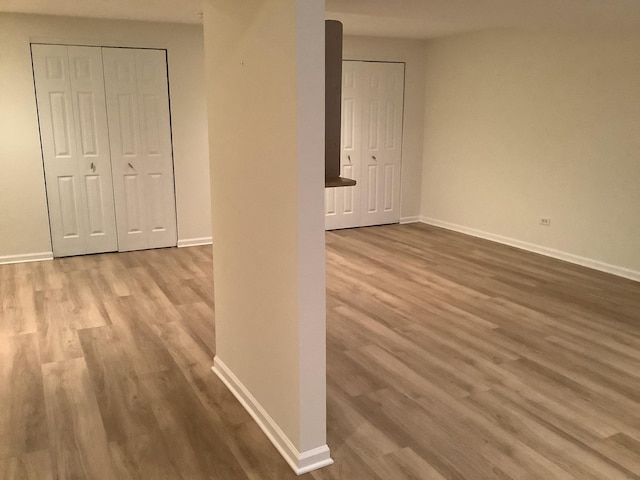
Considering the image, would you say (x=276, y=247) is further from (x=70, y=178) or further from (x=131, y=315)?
(x=70, y=178)

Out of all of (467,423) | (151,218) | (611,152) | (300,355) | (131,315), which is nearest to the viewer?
(300,355)

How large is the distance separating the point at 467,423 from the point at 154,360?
1881 millimetres

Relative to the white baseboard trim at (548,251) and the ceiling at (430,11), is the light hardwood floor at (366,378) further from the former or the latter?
the ceiling at (430,11)

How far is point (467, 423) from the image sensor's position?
2.62 meters

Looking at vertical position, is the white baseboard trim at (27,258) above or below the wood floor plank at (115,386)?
above

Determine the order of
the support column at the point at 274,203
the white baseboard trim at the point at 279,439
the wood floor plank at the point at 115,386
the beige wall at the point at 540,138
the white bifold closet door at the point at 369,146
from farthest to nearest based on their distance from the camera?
the white bifold closet door at the point at 369,146 → the beige wall at the point at 540,138 → the wood floor plank at the point at 115,386 → the white baseboard trim at the point at 279,439 → the support column at the point at 274,203

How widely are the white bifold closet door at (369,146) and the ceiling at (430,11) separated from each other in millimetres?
1180

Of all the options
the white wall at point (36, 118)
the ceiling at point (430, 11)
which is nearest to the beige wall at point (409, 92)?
the ceiling at point (430, 11)

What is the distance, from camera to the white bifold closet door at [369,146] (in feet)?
22.2

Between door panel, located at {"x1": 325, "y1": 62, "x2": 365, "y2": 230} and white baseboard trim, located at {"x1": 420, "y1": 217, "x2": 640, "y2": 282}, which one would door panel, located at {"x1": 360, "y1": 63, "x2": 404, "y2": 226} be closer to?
door panel, located at {"x1": 325, "y1": 62, "x2": 365, "y2": 230}

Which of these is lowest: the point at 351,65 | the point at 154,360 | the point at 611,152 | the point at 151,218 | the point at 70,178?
the point at 154,360

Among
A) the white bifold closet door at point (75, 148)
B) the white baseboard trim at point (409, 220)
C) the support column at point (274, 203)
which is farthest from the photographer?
the white baseboard trim at point (409, 220)

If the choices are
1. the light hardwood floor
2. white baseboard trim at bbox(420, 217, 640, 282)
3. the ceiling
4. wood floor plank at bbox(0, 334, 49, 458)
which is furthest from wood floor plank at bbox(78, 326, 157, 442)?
white baseboard trim at bbox(420, 217, 640, 282)

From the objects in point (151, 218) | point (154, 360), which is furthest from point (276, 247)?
point (151, 218)
